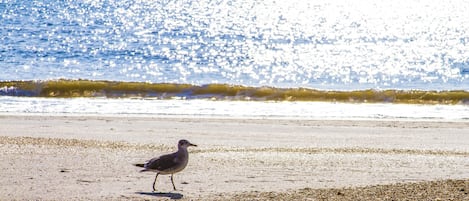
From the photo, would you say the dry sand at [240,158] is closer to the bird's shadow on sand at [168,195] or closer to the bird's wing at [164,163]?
the bird's shadow on sand at [168,195]

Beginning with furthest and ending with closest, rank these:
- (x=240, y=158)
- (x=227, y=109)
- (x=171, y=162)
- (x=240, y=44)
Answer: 1. (x=240, y=44)
2. (x=227, y=109)
3. (x=240, y=158)
4. (x=171, y=162)

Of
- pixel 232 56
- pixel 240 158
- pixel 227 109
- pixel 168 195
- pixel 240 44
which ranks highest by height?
pixel 240 44

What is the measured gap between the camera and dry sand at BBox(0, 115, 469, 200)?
478 inches

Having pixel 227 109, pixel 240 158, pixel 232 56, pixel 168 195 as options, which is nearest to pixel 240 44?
pixel 232 56

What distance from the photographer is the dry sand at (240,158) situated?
12.1 m

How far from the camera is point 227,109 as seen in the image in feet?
80.9

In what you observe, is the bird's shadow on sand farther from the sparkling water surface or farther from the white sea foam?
the sparkling water surface

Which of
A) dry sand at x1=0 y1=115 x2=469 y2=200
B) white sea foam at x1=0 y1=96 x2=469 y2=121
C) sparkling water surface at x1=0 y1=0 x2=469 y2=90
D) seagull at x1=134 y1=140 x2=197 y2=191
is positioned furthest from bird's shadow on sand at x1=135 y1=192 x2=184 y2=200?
sparkling water surface at x1=0 y1=0 x2=469 y2=90

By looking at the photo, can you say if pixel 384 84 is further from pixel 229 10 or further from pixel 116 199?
pixel 229 10

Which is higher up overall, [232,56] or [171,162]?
[232,56]

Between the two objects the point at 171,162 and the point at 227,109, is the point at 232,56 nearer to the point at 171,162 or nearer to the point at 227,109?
the point at 227,109

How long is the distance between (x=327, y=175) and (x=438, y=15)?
71.0 m

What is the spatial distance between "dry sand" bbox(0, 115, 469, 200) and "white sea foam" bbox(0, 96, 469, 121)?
191 centimetres

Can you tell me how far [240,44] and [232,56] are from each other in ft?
25.1
